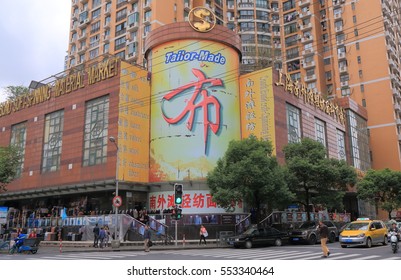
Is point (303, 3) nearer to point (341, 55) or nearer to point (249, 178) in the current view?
point (341, 55)

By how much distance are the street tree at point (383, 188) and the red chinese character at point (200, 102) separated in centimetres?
2081

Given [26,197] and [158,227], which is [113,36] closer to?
[26,197]

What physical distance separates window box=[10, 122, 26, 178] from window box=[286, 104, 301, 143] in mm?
30270

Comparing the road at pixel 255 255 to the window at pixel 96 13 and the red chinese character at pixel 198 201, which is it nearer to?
the red chinese character at pixel 198 201

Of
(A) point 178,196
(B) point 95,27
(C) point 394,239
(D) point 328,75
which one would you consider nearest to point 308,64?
(D) point 328,75

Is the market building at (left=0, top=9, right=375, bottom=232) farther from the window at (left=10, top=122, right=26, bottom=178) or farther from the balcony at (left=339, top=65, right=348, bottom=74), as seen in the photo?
the balcony at (left=339, top=65, right=348, bottom=74)

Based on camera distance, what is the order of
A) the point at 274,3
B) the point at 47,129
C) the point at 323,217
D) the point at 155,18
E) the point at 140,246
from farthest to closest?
the point at 274,3, the point at 155,18, the point at 47,129, the point at 323,217, the point at 140,246

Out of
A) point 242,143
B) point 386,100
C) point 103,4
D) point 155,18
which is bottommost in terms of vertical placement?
point 242,143

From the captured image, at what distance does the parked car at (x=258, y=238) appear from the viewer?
25.6 m

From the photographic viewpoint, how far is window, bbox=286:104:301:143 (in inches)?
1584

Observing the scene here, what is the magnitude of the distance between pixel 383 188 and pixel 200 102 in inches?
982

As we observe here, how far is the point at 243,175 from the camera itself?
28.5m
